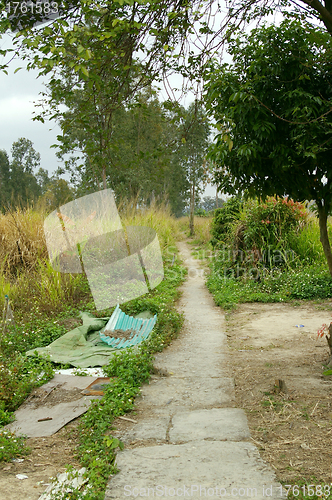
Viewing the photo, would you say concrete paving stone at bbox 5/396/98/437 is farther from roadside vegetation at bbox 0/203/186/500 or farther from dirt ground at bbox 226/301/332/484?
dirt ground at bbox 226/301/332/484

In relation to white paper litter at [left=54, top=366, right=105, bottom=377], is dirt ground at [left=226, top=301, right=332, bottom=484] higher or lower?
lower

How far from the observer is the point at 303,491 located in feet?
6.78

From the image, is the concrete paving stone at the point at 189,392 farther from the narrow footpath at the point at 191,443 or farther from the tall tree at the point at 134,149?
the tall tree at the point at 134,149

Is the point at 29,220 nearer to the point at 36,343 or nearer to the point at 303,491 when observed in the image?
the point at 36,343

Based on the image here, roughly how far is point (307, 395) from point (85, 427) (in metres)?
1.91

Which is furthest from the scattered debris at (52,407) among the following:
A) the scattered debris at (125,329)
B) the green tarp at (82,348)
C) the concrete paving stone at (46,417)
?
the scattered debris at (125,329)

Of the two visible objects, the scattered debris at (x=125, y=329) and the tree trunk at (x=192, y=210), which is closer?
the scattered debris at (x=125, y=329)

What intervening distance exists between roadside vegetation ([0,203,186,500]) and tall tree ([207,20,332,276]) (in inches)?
88.9

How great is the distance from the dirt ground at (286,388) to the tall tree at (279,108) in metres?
1.74

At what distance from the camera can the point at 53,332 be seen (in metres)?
5.44

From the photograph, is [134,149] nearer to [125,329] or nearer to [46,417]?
[125,329]

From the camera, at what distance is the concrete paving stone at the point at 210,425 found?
2795 millimetres

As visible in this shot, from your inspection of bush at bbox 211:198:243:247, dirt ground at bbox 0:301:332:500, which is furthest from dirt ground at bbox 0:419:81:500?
bush at bbox 211:198:243:247

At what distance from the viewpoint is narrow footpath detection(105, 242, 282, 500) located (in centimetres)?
218
